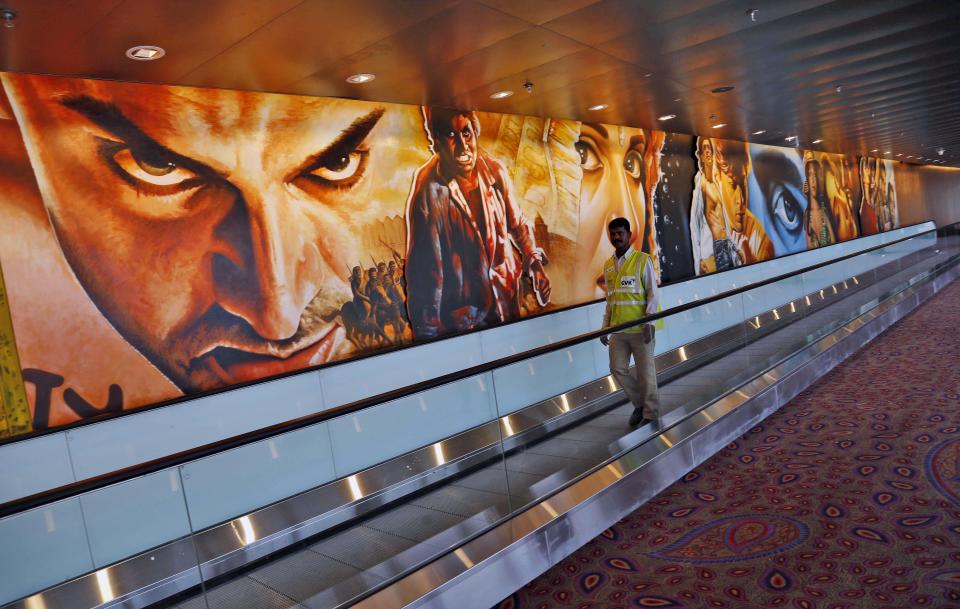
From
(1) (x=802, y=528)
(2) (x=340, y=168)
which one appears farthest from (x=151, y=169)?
(1) (x=802, y=528)

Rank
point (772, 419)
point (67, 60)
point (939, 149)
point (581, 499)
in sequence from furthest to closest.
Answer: point (939, 149)
point (772, 419)
point (67, 60)
point (581, 499)

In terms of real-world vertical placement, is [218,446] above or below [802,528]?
above

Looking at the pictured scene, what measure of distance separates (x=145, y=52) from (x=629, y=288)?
4477mm

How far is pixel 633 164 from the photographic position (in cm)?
1202

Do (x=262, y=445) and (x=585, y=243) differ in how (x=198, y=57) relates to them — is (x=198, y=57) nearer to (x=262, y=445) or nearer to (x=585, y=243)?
(x=262, y=445)

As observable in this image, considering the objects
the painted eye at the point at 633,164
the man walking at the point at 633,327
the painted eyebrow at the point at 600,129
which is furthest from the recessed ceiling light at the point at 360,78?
the painted eye at the point at 633,164

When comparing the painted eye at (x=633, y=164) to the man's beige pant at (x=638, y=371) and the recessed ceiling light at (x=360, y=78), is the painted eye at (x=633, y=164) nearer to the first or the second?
the recessed ceiling light at (x=360, y=78)

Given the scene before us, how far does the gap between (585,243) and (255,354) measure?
237 inches

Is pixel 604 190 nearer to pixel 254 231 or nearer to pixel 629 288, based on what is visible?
pixel 629 288

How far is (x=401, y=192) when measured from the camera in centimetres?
792

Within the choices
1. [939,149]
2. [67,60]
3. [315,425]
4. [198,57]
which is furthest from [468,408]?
[939,149]

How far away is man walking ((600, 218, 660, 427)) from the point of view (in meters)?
5.94

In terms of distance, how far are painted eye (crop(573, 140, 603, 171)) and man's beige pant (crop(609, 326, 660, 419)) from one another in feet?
17.7

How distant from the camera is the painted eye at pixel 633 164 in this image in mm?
11841
